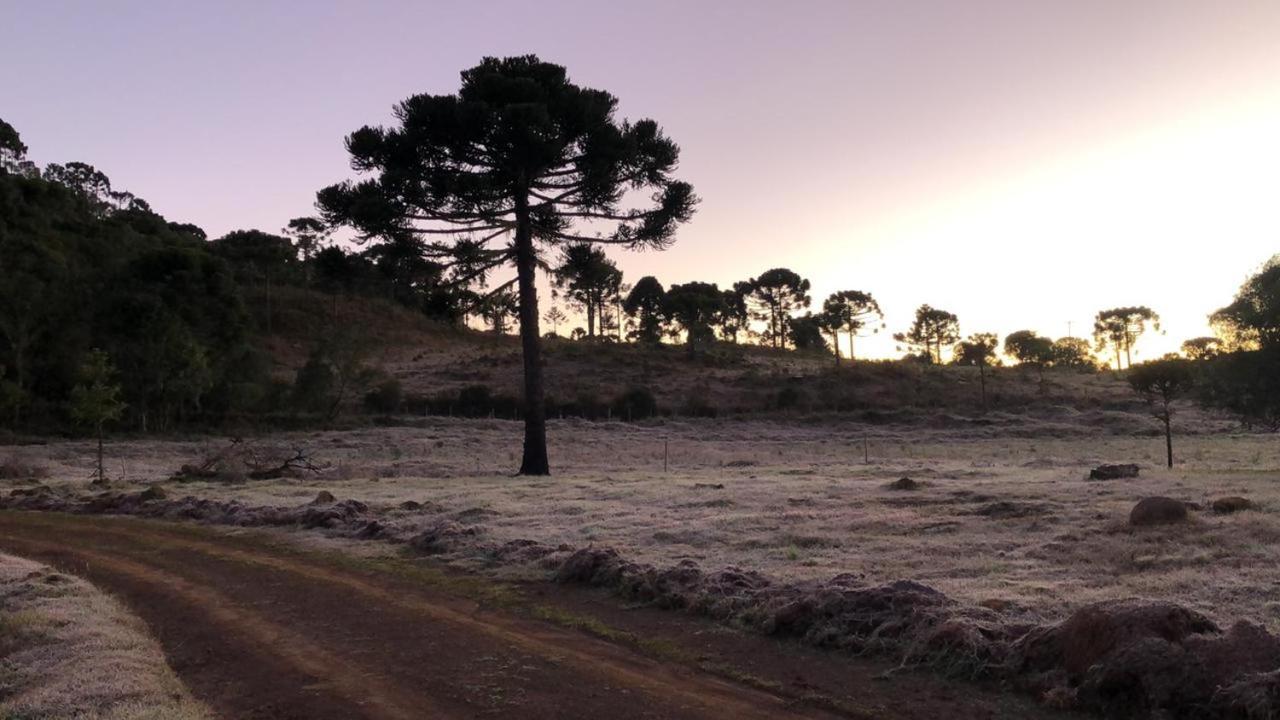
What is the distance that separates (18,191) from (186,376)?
44.3 ft

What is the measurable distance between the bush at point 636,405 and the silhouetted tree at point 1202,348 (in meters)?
38.9

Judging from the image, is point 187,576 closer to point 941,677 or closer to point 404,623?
point 404,623

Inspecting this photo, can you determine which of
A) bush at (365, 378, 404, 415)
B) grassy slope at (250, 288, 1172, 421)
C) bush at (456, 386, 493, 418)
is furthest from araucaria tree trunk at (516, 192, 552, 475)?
bush at (365, 378, 404, 415)

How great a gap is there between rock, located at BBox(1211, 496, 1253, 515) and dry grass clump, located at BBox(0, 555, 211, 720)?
47.7 feet

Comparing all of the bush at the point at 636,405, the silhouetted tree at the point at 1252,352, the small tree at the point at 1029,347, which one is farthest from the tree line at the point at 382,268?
the small tree at the point at 1029,347

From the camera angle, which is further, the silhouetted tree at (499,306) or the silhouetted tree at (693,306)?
the silhouetted tree at (693,306)

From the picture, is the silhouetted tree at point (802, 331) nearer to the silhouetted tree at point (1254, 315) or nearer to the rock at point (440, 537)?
the silhouetted tree at point (1254, 315)

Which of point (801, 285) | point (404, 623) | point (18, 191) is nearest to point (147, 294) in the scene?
point (18, 191)

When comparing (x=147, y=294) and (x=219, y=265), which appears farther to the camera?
(x=219, y=265)

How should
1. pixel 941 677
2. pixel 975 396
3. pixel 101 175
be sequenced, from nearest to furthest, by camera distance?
pixel 941 677 < pixel 975 396 < pixel 101 175

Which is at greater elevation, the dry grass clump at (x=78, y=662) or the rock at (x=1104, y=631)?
the rock at (x=1104, y=631)

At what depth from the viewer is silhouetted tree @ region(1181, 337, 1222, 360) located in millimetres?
25442

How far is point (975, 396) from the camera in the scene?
233 feet

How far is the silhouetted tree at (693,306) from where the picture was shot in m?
86.0
